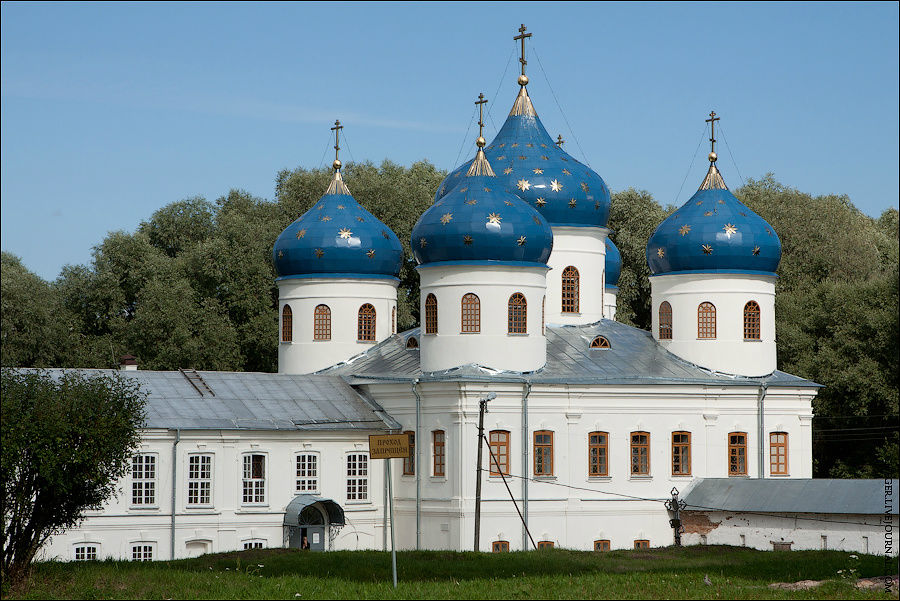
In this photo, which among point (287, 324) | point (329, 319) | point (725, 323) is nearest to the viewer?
point (725, 323)

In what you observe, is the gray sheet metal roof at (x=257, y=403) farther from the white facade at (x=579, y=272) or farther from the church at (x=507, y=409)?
the white facade at (x=579, y=272)

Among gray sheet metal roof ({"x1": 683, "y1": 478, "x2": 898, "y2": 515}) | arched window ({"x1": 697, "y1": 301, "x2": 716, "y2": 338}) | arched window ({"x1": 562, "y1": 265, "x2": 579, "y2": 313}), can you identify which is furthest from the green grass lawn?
arched window ({"x1": 562, "y1": 265, "x2": 579, "y2": 313})

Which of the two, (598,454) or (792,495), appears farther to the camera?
(598,454)

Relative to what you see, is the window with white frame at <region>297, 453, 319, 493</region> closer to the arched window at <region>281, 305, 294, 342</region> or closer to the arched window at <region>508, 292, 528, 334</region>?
the arched window at <region>508, 292, 528, 334</region>

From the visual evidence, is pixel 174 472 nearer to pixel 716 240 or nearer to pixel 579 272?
pixel 579 272

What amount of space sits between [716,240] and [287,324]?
481 inches

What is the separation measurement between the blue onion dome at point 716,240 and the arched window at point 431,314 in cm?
708

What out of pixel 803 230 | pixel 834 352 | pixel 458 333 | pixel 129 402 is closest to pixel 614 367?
pixel 458 333

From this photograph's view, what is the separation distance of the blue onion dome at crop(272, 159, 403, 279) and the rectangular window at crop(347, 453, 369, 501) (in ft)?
20.4

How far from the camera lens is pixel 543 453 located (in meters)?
34.4

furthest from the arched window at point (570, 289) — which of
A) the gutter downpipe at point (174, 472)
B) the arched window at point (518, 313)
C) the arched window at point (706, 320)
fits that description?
the gutter downpipe at point (174, 472)

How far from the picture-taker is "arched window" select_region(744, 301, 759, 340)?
124ft

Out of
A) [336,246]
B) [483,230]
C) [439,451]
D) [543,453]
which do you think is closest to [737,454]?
[543,453]

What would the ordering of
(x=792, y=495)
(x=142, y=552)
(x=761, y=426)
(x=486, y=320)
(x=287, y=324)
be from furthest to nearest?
(x=287, y=324) < (x=761, y=426) < (x=486, y=320) < (x=792, y=495) < (x=142, y=552)
